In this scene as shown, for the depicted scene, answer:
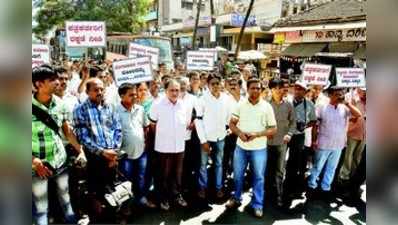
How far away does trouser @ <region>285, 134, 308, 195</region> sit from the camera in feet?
15.8

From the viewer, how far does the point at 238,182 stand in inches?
176

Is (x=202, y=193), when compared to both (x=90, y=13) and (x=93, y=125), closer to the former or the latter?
(x=93, y=125)

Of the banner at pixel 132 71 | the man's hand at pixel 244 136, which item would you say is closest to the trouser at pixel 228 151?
the man's hand at pixel 244 136

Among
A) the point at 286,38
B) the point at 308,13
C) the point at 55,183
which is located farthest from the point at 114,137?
the point at 308,13

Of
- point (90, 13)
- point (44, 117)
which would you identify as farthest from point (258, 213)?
point (90, 13)

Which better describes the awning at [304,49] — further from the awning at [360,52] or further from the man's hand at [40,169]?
the man's hand at [40,169]

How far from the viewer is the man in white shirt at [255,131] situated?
4273 mm

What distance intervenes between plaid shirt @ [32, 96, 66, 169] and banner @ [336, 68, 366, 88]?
2860mm

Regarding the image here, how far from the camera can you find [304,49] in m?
6.46

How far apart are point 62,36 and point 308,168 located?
3.19 metres

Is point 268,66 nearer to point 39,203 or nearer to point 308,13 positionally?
point 308,13

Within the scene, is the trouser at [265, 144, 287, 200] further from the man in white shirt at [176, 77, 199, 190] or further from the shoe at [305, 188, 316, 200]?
the man in white shirt at [176, 77, 199, 190]

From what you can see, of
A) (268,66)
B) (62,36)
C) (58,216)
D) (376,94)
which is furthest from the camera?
(268,66)

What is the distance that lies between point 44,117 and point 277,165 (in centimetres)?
241
